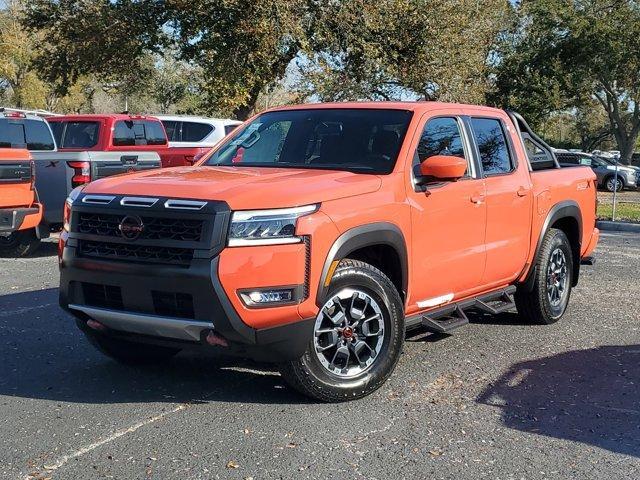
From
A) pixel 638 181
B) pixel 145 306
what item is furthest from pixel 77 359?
pixel 638 181

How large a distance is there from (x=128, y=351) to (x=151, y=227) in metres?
1.32

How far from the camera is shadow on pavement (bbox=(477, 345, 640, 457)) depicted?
4.45m

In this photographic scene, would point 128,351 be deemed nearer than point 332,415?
No

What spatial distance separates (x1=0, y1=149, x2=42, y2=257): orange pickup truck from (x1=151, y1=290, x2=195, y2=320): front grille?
20.5 ft

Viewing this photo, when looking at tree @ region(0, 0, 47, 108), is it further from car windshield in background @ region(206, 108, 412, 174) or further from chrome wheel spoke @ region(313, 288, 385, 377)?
chrome wheel spoke @ region(313, 288, 385, 377)

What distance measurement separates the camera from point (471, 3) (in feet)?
85.4

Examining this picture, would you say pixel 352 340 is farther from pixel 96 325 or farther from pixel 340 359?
pixel 96 325

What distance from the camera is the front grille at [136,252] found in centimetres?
442

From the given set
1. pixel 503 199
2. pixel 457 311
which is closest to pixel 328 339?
pixel 457 311

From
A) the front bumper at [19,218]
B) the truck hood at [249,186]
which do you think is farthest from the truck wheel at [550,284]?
the front bumper at [19,218]

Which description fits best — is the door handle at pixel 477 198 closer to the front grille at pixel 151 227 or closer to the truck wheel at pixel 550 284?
the truck wheel at pixel 550 284

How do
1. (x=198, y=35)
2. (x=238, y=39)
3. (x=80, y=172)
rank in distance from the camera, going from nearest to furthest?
(x=80, y=172), (x=238, y=39), (x=198, y=35)

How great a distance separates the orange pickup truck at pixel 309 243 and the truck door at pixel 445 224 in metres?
0.01

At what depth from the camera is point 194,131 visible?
1728cm
